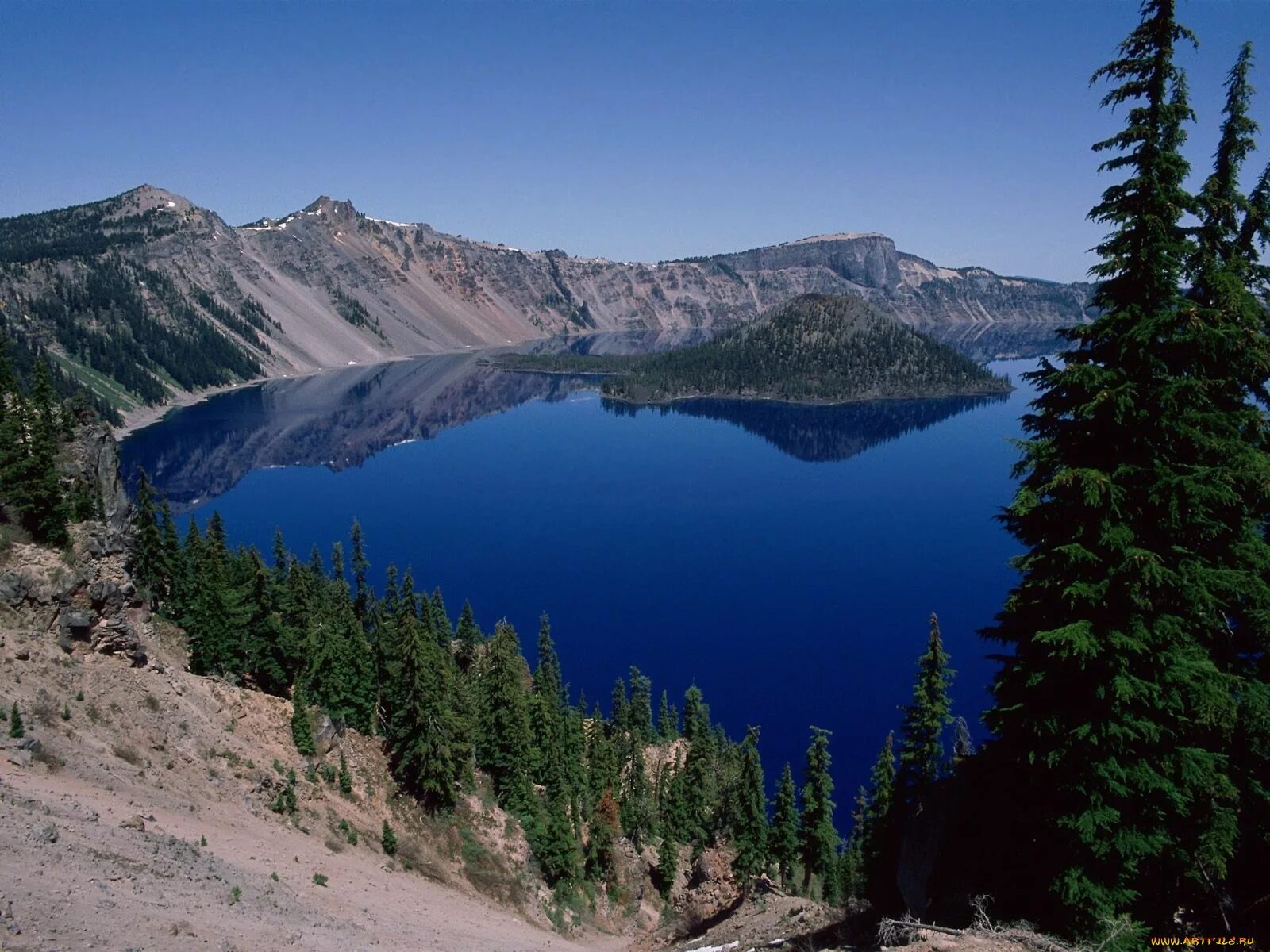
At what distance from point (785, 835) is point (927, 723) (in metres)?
18.5

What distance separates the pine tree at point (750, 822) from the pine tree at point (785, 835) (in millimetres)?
945

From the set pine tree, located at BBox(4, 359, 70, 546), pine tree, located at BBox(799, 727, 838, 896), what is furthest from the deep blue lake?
pine tree, located at BBox(4, 359, 70, 546)

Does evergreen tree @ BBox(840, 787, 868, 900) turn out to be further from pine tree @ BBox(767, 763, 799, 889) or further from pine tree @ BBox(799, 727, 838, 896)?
pine tree @ BBox(767, 763, 799, 889)

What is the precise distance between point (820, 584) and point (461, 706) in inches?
2953

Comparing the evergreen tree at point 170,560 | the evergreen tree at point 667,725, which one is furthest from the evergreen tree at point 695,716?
the evergreen tree at point 170,560

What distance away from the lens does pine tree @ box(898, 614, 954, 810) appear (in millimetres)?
35000

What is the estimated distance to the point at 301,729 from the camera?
41594 millimetres

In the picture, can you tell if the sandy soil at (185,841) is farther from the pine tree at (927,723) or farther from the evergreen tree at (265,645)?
the pine tree at (927,723)

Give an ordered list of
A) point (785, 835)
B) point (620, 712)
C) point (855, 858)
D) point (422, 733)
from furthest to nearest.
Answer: point (620, 712)
point (855, 858)
point (785, 835)
point (422, 733)

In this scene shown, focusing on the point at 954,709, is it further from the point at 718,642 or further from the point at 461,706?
the point at 461,706

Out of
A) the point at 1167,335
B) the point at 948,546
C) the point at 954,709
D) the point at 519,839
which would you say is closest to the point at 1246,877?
the point at 1167,335

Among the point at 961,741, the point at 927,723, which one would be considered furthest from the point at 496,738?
the point at 961,741

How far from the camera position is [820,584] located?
384 feet

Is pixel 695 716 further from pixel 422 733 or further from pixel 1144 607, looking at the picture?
pixel 1144 607
